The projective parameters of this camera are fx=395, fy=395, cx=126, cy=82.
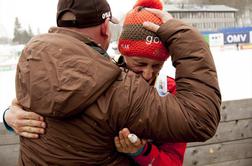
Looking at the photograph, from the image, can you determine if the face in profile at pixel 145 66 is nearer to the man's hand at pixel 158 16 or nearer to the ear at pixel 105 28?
the man's hand at pixel 158 16

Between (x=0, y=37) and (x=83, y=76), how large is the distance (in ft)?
8.39

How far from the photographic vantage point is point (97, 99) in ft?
3.69

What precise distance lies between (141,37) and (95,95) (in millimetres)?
440

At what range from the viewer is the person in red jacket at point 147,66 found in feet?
4.43

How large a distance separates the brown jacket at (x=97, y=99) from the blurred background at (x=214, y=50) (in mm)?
1755

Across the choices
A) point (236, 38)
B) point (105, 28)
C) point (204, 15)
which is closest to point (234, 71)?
point (236, 38)

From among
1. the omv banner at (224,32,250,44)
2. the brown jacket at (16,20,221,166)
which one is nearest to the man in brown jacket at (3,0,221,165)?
the brown jacket at (16,20,221,166)

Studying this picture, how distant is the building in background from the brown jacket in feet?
8.97

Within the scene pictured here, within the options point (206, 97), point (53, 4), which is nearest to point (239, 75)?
point (53, 4)

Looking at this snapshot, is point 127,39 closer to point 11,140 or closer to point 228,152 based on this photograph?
point 11,140

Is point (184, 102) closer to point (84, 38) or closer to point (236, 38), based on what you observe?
point (84, 38)

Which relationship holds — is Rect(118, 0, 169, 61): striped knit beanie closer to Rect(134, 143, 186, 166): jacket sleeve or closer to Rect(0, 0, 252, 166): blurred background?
Rect(134, 143, 186, 166): jacket sleeve

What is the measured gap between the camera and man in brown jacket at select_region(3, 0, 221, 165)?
1.09 meters

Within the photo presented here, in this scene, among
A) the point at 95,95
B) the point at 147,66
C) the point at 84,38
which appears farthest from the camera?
the point at 147,66
